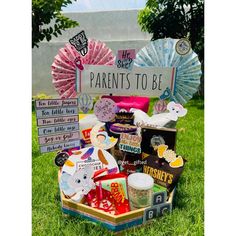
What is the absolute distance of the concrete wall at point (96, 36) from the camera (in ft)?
5.05

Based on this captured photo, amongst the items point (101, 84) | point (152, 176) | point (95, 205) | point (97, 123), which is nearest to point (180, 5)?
point (101, 84)

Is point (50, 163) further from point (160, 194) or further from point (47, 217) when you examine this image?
point (160, 194)

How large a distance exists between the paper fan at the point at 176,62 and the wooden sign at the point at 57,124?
31 cm

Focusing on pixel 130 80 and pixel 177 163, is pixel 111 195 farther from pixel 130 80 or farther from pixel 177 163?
pixel 130 80

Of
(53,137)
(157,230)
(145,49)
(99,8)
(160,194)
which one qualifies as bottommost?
(157,230)

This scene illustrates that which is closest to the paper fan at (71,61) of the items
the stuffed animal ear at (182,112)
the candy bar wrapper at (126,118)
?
the candy bar wrapper at (126,118)

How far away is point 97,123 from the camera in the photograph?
1519mm

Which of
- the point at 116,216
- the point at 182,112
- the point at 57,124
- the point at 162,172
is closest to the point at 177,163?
the point at 162,172

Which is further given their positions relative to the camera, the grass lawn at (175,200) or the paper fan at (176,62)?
the paper fan at (176,62)

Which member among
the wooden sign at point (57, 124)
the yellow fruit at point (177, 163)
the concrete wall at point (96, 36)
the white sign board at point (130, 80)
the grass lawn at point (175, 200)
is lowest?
the grass lawn at point (175, 200)

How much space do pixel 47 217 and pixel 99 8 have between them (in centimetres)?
82

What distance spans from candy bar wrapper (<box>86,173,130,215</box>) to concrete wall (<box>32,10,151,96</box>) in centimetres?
42

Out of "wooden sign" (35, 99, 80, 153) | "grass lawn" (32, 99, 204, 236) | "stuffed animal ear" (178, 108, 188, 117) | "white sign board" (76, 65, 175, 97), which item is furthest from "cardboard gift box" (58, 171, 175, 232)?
"white sign board" (76, 65, 175, 97)

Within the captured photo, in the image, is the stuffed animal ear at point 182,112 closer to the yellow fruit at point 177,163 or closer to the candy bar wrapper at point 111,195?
the yellow fruit at point 177,163
